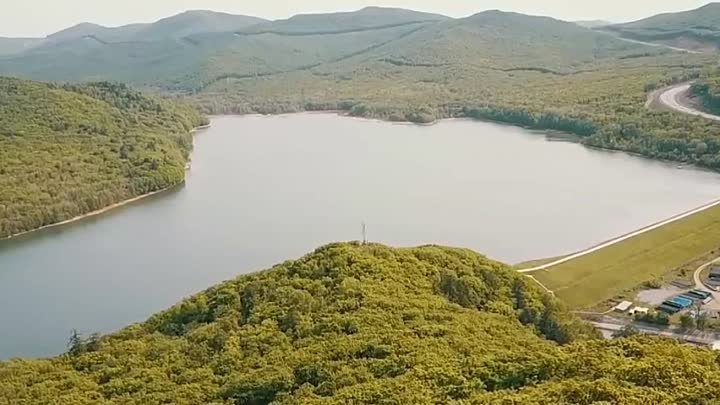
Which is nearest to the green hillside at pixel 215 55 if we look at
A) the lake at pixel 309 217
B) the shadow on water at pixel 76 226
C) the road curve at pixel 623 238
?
the lake at pixel 309 217

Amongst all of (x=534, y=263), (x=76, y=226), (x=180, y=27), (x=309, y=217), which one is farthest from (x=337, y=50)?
(x=534, y=263)

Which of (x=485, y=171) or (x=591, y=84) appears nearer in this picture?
(x=485, y=171)

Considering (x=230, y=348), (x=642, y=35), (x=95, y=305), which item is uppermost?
(x=642, y=35)

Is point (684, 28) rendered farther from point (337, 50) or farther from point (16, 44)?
point (16, 44)

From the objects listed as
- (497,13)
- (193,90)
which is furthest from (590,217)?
(497,13)

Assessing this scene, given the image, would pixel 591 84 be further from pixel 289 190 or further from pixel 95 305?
pixel 95 305

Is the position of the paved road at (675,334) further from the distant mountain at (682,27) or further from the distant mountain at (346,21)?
the distant mountain at (346,21)
